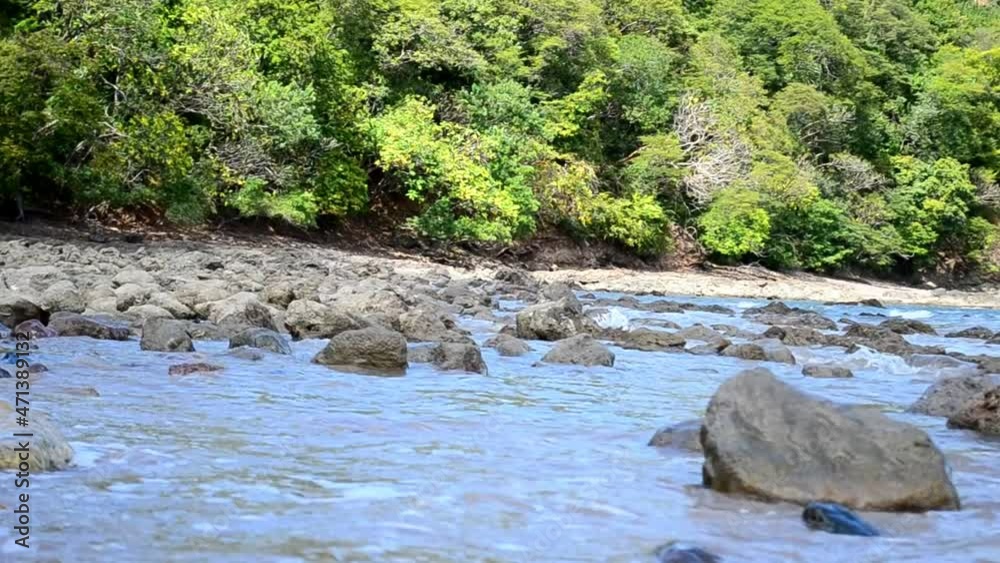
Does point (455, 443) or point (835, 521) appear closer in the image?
point (835, 521)

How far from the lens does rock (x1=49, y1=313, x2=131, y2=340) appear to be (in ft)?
27.5

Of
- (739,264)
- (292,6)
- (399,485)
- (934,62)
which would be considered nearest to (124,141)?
(292,6)

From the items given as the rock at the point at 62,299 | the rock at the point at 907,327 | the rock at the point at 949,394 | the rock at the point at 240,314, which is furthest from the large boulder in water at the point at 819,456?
the rock at the point at 907,327

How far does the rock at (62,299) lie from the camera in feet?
32.0

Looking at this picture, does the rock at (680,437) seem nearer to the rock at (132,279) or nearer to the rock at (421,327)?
the rock at (421,327)

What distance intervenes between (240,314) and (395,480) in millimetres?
5924

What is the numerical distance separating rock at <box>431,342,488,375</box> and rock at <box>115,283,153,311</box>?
13.4 feet

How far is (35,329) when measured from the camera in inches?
324

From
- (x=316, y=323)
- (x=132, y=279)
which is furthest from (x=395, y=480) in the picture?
(x=132, y=279)

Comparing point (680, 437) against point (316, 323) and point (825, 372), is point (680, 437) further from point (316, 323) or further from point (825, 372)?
point (316, 323)

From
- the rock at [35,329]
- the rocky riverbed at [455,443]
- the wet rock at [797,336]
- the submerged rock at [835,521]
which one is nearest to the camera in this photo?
the rocky riverbed at [455,443]

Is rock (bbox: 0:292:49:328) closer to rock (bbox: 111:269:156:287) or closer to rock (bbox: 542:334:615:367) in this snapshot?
rock (bbox: 111:269:156:287)

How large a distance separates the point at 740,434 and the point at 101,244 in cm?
1830

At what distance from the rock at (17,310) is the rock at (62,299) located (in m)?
0.84
